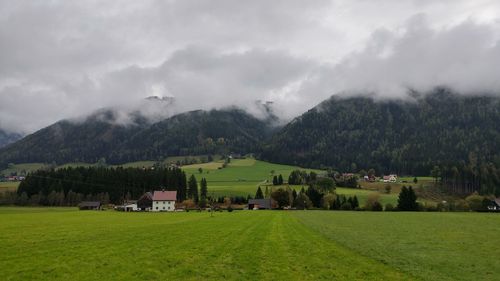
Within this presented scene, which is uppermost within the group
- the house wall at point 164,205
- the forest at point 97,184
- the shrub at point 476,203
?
the forest at point 97,184

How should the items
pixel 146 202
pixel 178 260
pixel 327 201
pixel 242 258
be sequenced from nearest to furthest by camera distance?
pixel 178 260 → pixel 242 258 → pixel 327 201 → pixel 146 202

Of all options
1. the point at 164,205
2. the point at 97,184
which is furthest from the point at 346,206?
the point at 97,184

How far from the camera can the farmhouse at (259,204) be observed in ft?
495

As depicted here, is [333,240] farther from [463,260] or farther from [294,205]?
[294,205]

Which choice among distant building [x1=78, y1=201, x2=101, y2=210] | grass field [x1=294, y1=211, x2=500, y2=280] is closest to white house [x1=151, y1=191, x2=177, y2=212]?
distant building [x1=78, y1=201, x2=101, y2=210]

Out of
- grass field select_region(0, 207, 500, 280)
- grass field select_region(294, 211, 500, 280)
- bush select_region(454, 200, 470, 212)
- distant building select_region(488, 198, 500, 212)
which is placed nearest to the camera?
grass field select_region(0, 207, 500, 280)

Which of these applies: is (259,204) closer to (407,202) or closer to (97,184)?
(407,202)

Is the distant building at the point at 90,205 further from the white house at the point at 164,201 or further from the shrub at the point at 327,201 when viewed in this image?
the shrub at the point at 327,201

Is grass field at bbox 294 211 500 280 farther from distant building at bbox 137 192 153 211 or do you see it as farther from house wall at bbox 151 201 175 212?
distant building at bbox 137 192 153 211

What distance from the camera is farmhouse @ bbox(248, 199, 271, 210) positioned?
15100 cm

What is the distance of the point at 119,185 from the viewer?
166 metres

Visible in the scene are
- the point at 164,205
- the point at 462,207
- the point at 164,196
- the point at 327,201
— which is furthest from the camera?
the point at 164,196

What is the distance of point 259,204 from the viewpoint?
499ft

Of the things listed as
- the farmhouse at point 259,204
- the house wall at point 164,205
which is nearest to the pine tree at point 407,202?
the farmhouse at point 259,204
